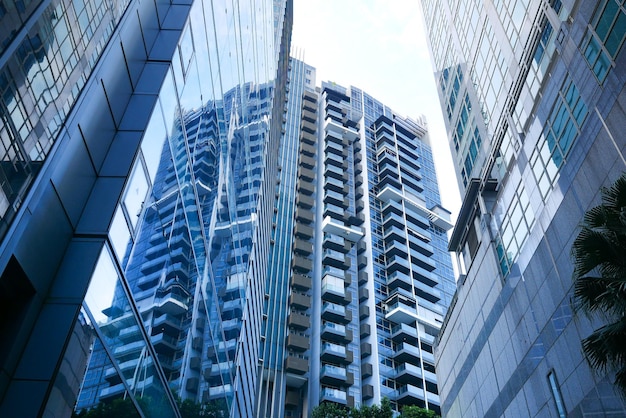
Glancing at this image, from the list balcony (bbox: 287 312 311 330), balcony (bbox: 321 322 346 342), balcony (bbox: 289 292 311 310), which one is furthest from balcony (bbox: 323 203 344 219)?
balcony (bbox: 321 322 346 342)

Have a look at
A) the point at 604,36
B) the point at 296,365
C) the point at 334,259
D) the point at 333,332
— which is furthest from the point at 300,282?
the point at 604,36

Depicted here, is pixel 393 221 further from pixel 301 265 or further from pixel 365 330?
pixel 365 330

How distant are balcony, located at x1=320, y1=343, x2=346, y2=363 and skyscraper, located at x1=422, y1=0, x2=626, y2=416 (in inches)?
1320

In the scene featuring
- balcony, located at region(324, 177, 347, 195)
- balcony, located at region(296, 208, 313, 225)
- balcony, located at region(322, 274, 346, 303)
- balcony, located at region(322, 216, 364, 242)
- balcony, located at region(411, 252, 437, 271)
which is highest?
balcony, located at region(324, 177, 347, 195)

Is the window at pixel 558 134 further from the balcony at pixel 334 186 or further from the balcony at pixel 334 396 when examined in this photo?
the balcony at pixel 334 186

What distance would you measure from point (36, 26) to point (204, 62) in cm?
785

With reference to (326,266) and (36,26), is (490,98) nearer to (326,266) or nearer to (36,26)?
(36,26)

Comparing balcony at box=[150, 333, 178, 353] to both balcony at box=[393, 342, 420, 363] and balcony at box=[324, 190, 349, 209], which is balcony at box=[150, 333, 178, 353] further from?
balcony at box=[324, 190, 349, 209]

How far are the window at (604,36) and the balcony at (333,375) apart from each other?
5470 cm

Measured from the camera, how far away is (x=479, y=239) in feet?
103

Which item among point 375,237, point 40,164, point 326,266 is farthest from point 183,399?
point 375,237

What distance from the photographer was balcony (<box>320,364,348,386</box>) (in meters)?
68.1

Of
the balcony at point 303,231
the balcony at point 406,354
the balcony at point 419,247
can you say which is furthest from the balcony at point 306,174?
the balcony at point 406,354

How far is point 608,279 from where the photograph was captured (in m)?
11.5
